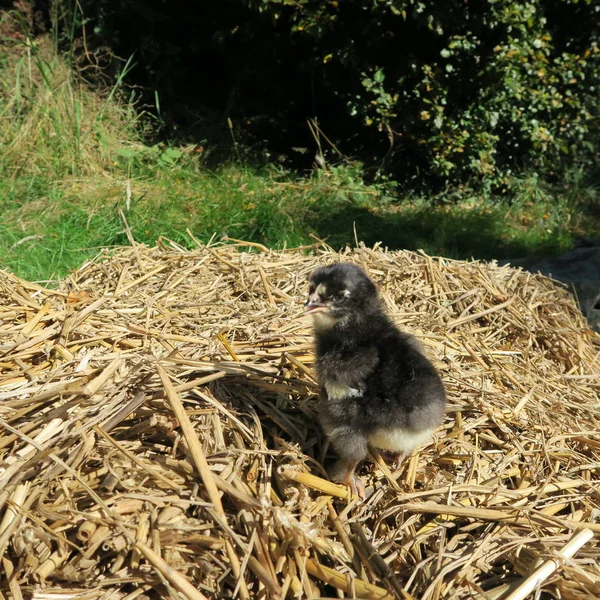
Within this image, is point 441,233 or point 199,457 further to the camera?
point 441,233

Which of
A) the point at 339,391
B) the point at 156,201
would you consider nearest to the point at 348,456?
the point at 339,391

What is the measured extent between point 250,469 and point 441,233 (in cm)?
577

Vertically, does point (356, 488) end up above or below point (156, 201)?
above

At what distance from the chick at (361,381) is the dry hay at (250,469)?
0.68 ft

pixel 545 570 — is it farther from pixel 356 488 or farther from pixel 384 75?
pixel 384 75

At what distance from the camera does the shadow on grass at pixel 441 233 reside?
7.61 metres

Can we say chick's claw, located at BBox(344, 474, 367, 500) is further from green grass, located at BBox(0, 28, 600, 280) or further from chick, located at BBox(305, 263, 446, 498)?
green grass, located at BBox(0, 28, 600, 280)

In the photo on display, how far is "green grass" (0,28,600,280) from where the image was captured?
6.52 m

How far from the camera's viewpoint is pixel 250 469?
2699 mm

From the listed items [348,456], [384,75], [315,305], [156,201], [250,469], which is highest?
[315,305]

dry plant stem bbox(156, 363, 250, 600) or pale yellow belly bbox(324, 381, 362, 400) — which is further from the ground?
pale yellow belly bbox(324, 381, 362, 400)

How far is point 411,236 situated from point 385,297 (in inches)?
152

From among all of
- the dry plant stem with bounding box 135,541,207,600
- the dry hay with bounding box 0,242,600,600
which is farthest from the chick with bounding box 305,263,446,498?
the dry plant stem with bounding box 135,541,207,600

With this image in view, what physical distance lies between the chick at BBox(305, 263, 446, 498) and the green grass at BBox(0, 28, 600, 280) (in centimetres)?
346
